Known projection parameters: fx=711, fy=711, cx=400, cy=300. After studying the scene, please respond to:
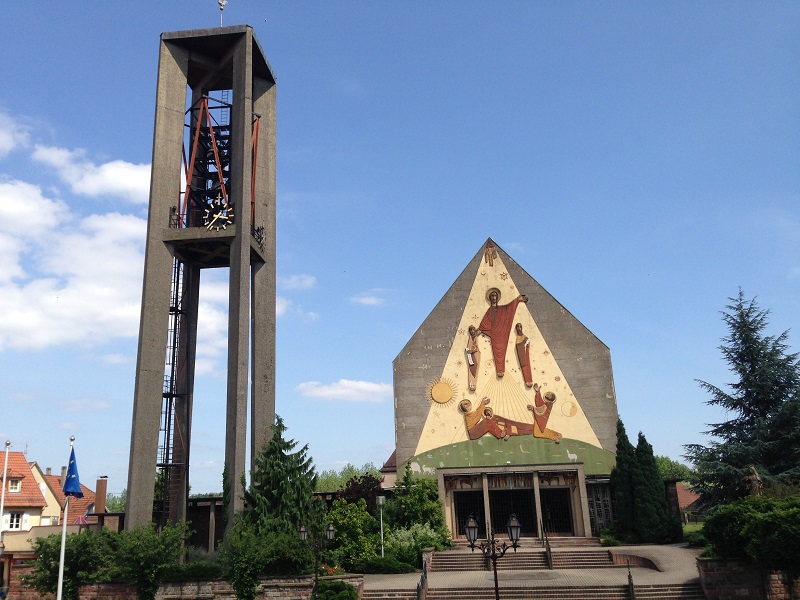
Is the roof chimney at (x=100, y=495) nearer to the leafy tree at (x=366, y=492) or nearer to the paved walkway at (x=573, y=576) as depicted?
the leafy tree at (x=366, y=492)

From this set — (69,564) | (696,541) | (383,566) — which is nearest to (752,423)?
(696,541)

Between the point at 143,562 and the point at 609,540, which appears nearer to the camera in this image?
the point at 143,562

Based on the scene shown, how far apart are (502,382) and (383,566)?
13139 mm

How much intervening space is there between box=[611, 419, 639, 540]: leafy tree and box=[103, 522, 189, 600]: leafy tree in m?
21.6

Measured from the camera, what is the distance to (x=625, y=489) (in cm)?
3572

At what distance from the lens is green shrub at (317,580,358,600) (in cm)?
2372

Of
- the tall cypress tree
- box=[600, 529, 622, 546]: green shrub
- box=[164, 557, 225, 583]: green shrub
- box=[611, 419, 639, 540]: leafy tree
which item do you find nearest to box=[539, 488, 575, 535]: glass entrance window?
box=[600, 529, 622, 546]: green shrub

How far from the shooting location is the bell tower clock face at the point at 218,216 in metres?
33.3

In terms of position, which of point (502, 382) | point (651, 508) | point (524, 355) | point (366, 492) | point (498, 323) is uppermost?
point (498, 323)

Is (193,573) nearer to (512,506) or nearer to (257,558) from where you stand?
(257,558)

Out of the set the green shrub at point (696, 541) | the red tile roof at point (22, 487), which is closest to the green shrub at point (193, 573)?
the red tile roof at point (22, 487)

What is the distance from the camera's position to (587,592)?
79.4 feet

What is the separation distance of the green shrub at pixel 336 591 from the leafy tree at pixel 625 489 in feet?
54.9

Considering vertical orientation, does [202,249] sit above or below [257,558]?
above
